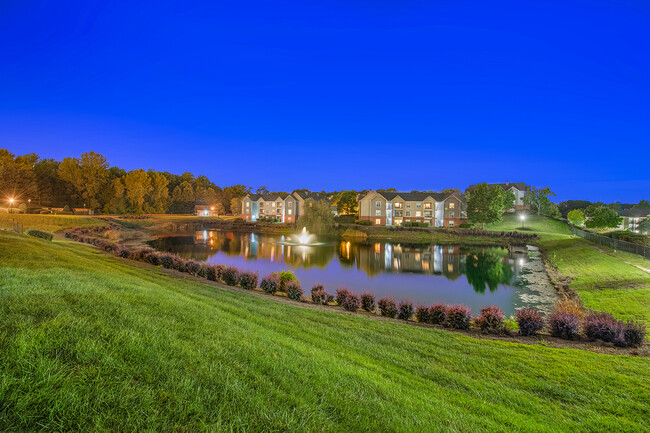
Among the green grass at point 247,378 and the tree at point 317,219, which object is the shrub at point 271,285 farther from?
the tree at point 317,219

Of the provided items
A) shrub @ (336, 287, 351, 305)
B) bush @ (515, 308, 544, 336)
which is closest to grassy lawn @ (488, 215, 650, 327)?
bush @ (515, 308, 544, 336)

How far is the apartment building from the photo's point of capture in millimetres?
73625

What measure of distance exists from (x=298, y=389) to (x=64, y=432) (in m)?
2.19

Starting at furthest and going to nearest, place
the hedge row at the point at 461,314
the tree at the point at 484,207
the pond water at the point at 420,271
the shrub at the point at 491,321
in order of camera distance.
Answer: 1. the tree at the point at 484,207
2. the pond water at the point at 420,271
3. the shrub at the point at 491,321
4. the hedge row at the point at 461,314

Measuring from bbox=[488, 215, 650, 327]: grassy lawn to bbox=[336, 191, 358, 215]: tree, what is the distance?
5913cm

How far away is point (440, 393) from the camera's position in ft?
15.8

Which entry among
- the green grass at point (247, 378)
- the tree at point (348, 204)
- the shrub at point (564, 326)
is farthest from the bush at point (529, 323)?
the tree at point (348, 204)

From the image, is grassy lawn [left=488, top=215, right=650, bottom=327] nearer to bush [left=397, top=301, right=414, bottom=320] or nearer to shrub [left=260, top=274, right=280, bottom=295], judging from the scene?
bush [left=397, top=301, right=414, bottom=320]

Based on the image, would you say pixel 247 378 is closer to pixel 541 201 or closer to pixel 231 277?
pixel 231 277

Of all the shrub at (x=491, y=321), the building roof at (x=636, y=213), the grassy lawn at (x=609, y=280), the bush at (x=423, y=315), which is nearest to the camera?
the shrub at (x=491, y=321)

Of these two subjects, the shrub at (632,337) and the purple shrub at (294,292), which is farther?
the purple shrub at (294,292)

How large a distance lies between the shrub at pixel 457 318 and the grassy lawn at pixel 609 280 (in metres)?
6.53

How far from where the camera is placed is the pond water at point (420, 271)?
19.3m

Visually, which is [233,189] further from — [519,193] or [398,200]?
[519,193]
